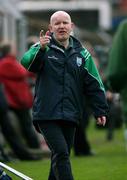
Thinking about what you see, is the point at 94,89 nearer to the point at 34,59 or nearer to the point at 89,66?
the point at 89,66

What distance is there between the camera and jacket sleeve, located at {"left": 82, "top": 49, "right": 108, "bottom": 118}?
32.0ft

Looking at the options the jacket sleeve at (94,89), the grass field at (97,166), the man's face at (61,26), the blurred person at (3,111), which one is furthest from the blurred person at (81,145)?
the man's face at (61,26)

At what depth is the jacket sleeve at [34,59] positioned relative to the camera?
945 centimetres

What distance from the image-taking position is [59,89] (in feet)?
31.4

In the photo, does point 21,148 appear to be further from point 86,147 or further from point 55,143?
point 55,143

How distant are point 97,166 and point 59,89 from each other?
12.7ft

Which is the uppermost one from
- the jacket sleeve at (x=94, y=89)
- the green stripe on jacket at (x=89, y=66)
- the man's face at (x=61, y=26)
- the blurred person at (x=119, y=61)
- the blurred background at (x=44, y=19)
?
the man's face at (x=61, y=26)

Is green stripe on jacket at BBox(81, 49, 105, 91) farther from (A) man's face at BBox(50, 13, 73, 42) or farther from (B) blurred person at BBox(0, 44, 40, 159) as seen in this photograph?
(B) blurred person at BBox(0, 44, 40, 159)

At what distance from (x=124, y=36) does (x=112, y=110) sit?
7.61 metres

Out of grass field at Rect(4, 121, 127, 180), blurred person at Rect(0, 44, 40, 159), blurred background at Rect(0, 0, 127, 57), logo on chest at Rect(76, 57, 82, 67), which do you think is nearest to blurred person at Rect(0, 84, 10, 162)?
grass field at Rect(4, 121, 127, 180)

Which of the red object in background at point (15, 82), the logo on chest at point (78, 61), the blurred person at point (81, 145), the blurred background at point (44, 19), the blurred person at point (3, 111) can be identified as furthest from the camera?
the blurred background at point (44, 19)

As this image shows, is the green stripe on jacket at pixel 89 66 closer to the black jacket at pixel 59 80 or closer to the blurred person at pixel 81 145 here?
the black jacket at pixel 59 80

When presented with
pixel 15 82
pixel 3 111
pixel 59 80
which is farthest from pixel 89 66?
pixel 15 82

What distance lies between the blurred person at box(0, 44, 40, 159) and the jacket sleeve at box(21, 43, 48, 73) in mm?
6664
